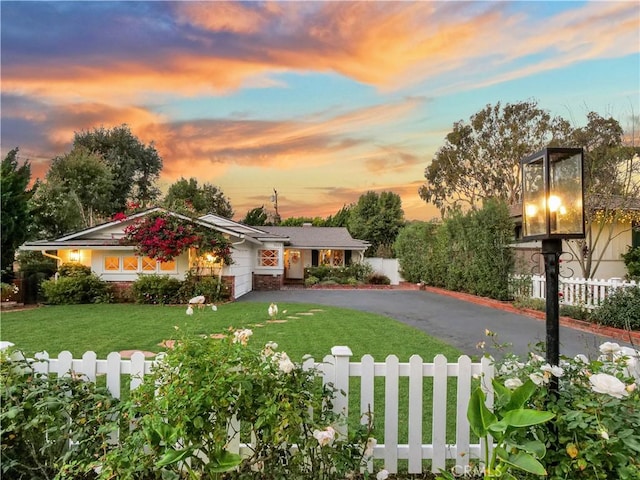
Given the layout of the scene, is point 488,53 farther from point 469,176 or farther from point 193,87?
point 469,176

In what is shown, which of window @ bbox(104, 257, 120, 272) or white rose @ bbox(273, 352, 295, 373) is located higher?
white rose @ bbox(273, 352, 295, 373)

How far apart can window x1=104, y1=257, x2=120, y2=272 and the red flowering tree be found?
3.94 ft

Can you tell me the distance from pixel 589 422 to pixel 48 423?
3145mm

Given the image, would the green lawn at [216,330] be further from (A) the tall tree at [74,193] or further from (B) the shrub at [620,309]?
(A) the tall tree at [74,193]

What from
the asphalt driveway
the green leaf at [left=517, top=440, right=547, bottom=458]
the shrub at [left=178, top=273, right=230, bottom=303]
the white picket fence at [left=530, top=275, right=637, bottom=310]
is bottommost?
the asphalt driveway

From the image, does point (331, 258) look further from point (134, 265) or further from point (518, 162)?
point (134, 265)

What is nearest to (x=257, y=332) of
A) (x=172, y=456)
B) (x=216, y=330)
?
(x=216, y=330)

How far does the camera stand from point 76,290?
47.9 feet

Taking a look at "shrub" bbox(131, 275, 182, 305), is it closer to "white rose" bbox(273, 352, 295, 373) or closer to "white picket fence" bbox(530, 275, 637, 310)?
"white picket fence" bbox(530, 275, 637, 310)

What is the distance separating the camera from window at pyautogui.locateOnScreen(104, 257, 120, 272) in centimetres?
1595

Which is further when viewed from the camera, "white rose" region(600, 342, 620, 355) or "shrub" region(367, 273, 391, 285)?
"shrub" region(367, 273, 391, 285)

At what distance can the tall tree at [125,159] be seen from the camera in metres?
33.7

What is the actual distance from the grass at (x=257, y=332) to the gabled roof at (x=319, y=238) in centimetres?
1274

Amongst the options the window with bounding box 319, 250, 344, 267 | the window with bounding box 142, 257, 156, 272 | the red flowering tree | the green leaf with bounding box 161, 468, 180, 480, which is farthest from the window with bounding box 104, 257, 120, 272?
the green leaf with bounding box 161, 468, 180, 480
